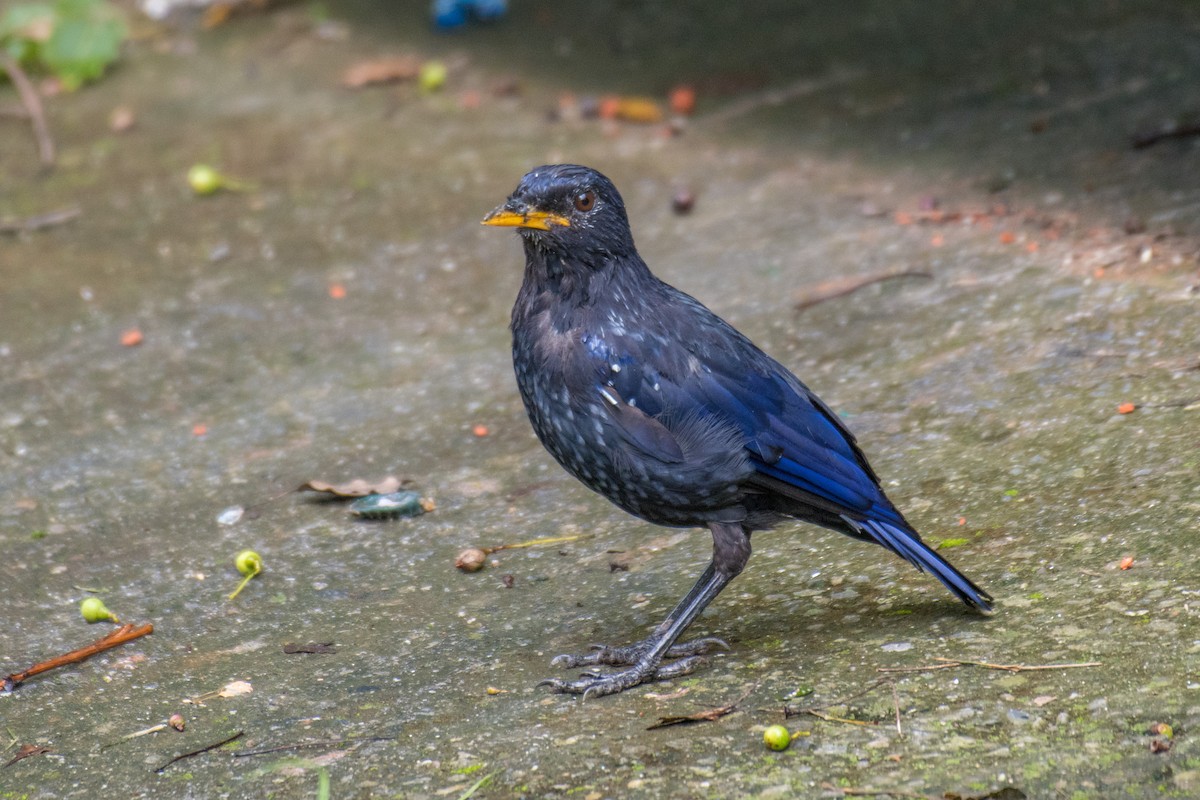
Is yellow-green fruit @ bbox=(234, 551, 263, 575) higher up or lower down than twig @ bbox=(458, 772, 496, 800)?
lower down

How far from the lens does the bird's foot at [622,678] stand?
3219 mm

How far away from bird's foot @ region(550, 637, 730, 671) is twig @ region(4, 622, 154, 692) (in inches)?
42.9

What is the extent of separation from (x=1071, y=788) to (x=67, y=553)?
9.29ft

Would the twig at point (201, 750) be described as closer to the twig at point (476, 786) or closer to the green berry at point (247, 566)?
the twig at point (476, 786)

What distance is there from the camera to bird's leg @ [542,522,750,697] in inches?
130

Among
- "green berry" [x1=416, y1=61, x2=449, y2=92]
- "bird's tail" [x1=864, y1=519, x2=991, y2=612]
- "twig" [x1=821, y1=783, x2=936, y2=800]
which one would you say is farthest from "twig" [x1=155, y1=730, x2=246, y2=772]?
"green berry" [x1=416, y1=61, x2=449, y2=92]

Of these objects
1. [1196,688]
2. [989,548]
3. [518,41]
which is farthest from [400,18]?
[1196,688]

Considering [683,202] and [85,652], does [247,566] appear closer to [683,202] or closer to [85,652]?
[85,652]

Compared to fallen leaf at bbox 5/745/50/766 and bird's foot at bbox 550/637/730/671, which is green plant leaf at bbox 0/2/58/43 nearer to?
fallen leaf at bbox 5/745/50/766

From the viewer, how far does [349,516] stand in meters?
4.25

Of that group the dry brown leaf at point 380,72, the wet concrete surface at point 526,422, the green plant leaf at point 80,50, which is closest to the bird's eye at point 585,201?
the wet concrete surface at point 526,422

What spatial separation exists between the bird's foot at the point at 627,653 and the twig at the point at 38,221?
3998 millimetres

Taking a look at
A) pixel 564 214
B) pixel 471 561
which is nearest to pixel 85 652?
pixel 471 561

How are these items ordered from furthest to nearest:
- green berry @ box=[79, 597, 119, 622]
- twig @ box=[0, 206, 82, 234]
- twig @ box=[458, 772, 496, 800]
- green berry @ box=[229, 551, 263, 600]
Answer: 1. twig @ box=[0, 206, 82, 234]
2. green berry @ box=[229, 551, 263, 600]
3. green berry @ box=[79, 597, 119, 622]
4. twig @ box=[458, 772, 496, 800]
